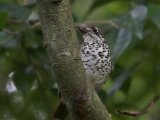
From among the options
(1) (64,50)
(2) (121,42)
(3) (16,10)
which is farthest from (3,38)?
(1) (64,50)

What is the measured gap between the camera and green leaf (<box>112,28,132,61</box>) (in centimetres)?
279

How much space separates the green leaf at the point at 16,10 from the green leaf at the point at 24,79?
0.32 meters

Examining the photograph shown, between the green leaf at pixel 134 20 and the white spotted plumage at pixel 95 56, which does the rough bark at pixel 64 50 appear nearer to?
the white spotted plumage at pixel 95 56

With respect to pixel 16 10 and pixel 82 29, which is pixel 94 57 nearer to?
pixel 82 29

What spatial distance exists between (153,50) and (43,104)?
739 millimetres

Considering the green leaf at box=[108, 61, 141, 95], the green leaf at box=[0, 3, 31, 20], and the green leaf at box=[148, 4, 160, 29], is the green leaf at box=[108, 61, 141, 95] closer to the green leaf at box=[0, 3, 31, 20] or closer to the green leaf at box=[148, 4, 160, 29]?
the green leaf at box=[148, 4, 160, 29]

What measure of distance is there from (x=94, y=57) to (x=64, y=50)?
3.03ft

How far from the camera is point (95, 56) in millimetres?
2670

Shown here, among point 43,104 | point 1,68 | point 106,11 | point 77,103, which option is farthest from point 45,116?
point 77,103

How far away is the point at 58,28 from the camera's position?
5.65ft

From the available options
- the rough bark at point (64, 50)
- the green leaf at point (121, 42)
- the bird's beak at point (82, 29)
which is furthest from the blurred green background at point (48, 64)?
the rough bark at point (64, 50)

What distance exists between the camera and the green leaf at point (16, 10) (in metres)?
2.87

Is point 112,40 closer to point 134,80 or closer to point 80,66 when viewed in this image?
point 134,80

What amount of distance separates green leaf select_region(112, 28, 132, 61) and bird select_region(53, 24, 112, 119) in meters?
0.04
